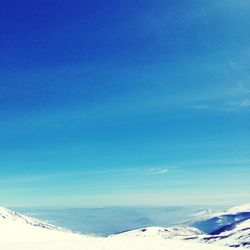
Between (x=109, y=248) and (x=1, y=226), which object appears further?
(x=1, y=226)

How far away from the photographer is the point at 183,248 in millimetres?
54875

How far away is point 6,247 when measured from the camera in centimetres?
5156

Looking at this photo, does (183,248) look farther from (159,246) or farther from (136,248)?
(136,248)

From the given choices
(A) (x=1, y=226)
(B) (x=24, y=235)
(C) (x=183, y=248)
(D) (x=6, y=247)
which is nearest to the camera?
(D) (x=6, y=247)

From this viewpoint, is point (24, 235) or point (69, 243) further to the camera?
point (24, 235)

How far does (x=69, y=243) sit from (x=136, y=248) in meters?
11.2

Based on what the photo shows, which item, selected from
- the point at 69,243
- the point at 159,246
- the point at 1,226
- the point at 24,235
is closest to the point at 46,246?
the point at 69,243

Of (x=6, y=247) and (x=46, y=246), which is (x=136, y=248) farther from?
(x=6, y=247)

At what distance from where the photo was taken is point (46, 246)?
53719 mm

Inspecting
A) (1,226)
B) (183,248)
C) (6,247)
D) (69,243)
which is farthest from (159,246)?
(1,226)

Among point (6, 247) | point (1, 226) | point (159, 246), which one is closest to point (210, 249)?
point (159, 246)

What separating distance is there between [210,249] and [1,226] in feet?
271

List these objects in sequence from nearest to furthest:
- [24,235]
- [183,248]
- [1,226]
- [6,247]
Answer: [6,247] → [183,248] → [24,235] → [1,226]

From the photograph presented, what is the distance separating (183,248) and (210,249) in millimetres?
4110
